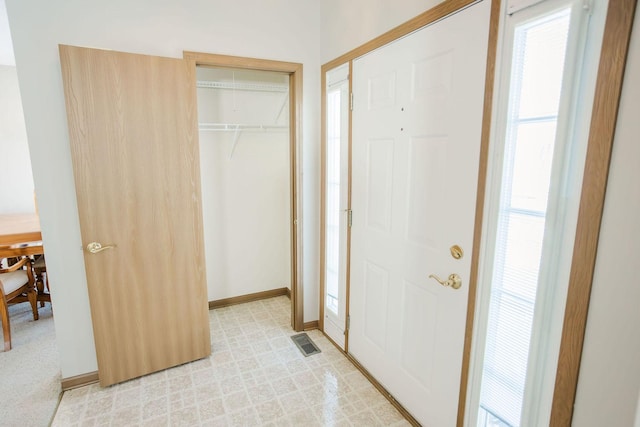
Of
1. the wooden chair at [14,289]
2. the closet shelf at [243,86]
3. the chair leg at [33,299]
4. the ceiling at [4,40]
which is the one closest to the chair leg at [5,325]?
the wooden chair at [14,289]

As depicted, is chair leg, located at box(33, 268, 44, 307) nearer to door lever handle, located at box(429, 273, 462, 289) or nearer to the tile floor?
the tile floor

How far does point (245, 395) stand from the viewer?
6.45 feet

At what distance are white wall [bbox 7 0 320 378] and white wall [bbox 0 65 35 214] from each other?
9.73 ft

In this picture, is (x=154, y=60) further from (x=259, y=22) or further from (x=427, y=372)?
(x=427, y=372)

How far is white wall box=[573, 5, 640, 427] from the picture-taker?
0.84m

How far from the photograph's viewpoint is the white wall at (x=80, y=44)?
1767mm

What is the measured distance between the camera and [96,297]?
1944mm

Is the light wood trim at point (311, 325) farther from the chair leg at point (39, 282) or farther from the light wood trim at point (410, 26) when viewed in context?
the chair leg at point (39, 282)

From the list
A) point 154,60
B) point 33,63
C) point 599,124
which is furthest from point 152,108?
point 599,124

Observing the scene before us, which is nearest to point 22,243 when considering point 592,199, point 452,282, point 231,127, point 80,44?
point 80,44

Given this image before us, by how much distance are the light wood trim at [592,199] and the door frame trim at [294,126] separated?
1.84 metres

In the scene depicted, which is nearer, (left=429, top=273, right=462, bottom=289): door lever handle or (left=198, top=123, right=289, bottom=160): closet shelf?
(left=429, top=273, right=462, bottom=289): door lever handle

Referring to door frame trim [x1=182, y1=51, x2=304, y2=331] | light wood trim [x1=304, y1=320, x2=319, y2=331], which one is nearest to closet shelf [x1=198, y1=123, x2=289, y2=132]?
door frame trim [x1=182, y1=51, x2=304, y2=331]

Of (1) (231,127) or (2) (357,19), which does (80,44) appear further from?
(2) (357,19)
